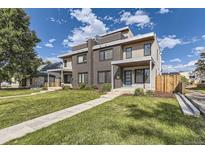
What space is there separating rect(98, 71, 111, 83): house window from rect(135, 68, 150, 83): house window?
3323 mm

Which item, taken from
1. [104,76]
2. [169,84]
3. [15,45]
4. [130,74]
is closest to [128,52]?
[130,74]

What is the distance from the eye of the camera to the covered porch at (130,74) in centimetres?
1633

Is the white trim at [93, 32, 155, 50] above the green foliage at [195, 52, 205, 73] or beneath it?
above

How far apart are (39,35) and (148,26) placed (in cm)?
1852

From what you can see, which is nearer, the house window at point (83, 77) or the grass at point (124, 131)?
the grass at point (124, 131)

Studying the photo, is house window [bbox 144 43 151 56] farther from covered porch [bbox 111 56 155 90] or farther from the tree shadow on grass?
the tree shadow on grass

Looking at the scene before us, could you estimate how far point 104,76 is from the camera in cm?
1931

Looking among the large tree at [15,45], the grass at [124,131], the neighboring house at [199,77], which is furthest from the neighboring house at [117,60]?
the neighboring house at [199,77]

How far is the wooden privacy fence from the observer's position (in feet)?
47.3

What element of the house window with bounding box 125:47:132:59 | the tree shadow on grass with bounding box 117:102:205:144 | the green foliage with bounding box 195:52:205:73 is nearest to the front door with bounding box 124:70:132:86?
the house window with bounding box 125:47:132:59

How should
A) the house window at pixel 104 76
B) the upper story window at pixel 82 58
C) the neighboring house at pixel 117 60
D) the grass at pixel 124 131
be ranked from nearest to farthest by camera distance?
the grass at pixel 124 131
the neighboring house at pixel 117 60
the house window at pixel 104 76
the upper story window at pixel 82 58

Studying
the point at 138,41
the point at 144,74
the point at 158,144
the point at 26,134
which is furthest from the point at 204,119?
the point at 138,41

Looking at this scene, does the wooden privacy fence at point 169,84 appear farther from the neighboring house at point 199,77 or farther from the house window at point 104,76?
the neighboring house at point 199,77
